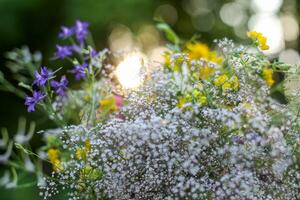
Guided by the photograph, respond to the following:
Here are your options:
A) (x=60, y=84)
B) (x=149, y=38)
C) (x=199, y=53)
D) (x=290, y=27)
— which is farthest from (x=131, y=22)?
(x=60, y=84)

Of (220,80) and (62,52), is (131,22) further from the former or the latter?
(220,80)

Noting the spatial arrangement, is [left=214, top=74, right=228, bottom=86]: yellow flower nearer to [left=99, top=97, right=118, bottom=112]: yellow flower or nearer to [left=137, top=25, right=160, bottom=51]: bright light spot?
[left=99, top=97, right=118, bottom=112]: yellow flower

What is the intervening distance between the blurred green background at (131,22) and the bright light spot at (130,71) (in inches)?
118

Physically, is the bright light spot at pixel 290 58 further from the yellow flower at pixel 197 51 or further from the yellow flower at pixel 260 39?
the yellow flower at pixel 197 51

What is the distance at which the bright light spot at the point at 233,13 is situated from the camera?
294 inches

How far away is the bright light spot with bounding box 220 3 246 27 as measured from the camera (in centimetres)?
A: 747

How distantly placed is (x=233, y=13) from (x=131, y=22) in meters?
1.86

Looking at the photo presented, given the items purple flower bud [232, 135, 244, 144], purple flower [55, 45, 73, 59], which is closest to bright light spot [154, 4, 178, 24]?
purple flower [55, 45, 73, 59]

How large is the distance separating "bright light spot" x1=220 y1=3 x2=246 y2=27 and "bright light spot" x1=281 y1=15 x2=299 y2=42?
528 mm

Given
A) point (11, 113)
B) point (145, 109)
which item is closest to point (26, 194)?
point (11, 113)

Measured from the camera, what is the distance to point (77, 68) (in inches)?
62.7

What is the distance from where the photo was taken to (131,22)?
20.6ft

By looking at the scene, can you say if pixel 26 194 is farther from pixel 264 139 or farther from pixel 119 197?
pixel 264 139

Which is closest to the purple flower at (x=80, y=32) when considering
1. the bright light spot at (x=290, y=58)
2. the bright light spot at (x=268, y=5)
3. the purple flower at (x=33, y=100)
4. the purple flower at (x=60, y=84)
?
the purple flower at (x=60, y=84)
